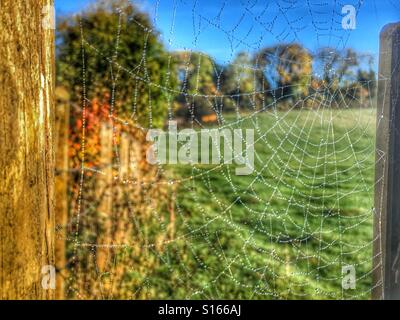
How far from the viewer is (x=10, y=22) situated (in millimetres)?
1049

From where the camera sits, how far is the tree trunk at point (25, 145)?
3.41 ft

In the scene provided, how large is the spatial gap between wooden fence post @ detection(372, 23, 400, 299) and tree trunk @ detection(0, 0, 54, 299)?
102 centimetres

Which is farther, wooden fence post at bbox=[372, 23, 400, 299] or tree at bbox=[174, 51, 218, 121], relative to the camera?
tree at bbox=[174, 51, 218, 121]

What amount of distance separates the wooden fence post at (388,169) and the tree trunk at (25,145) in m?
1.02

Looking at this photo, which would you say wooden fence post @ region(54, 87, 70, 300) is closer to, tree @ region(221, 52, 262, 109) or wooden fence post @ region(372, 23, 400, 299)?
tree @ region(221, 52, 262, 109)

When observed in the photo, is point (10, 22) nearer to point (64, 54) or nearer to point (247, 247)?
point (64, 54)

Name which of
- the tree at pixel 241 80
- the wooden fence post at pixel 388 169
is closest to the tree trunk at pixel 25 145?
the wooden fence post at pixel 388 169

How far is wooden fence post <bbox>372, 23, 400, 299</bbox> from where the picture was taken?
65.9 inches

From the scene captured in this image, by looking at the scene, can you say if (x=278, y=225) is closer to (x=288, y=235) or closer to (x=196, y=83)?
(x=288, y=235)

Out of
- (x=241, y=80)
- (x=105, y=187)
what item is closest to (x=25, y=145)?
(x=105, y=187)

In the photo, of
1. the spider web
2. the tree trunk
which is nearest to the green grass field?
the spider web

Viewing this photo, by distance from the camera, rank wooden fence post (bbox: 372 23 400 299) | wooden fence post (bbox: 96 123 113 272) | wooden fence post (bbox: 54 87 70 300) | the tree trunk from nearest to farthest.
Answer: the tree trunk, wooden fence post (bbox: 372 23 400 299), wooden fence post (bbox: 54 87 70 300), wooden fence post (bbox: 96 123 113 272)

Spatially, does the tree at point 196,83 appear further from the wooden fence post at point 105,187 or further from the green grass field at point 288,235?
the wooden fence post at point 105,187
